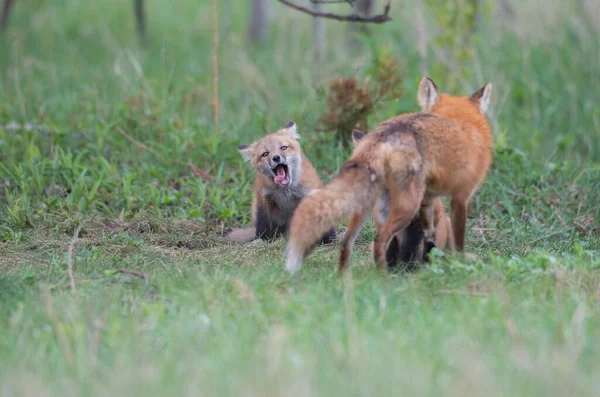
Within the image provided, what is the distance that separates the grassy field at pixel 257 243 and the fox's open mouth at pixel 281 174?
667 millimetres

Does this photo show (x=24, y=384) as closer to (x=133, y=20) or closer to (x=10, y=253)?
(x=10, y=253)

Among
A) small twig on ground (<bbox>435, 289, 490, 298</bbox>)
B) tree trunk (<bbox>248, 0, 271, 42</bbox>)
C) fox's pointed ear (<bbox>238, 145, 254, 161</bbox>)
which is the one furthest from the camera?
tree trunk (<bbox>248, 0, 271, 42</bbox>)

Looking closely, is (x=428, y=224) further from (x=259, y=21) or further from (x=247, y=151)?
(x=259, y=21)

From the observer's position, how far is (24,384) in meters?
3.44

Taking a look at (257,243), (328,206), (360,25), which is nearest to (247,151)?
(257,243)

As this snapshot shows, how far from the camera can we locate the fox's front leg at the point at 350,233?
213 inches

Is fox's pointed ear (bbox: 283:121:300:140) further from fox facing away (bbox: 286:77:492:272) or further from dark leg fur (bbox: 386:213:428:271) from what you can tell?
dark leg fur (bbox: 386:213:428:271)

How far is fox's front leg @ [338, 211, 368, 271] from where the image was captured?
5.41 metres

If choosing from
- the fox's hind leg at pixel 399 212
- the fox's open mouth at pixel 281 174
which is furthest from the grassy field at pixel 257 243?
the fox's open mouth at pixel 281 174

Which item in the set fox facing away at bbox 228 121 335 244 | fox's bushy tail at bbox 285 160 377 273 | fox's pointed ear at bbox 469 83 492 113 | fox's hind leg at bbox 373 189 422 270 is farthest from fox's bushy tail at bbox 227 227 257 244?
fox's pointed ear at bbox 469 83 492 113

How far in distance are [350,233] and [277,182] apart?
7.27ft

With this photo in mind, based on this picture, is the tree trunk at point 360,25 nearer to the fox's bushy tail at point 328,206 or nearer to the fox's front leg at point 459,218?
the fox's front leg at point 459,218

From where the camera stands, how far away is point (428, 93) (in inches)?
254

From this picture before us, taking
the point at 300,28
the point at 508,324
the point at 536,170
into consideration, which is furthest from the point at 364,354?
the point at 300,28
